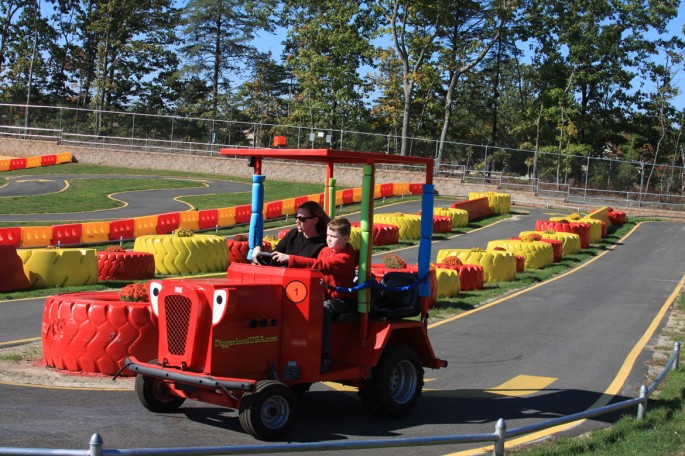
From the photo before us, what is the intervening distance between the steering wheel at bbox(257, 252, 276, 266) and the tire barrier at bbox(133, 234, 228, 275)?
38.6ft

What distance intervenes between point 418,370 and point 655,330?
857cm

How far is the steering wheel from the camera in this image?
7.79m

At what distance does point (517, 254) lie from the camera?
23.6 meters

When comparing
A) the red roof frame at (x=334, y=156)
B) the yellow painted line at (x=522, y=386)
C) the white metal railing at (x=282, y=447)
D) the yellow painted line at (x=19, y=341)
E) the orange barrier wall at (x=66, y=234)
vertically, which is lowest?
the yellow painted line at (x=19, y=341)

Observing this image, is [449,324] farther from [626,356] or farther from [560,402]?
[560,402]

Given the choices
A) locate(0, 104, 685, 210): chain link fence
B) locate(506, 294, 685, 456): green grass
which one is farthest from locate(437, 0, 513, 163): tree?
locate(506, 294, 685, 456): green grass

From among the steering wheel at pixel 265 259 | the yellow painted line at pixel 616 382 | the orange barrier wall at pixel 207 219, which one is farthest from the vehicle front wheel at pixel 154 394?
the orange barrier wall at pixel 207 219

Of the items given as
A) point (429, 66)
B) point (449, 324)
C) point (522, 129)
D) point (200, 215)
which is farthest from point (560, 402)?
point (522, 129)

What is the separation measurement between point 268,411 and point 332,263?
156 cm

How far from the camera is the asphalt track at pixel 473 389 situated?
6.93 m

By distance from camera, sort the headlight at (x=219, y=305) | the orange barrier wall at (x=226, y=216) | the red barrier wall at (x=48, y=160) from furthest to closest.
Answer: the red barrier wall at (x=48, y=160), the orange barrier wall at (x=226, y=216), the headlight at (x=219, y=305)

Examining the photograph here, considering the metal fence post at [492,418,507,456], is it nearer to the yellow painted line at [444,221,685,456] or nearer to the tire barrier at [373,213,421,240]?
the yellow painted line at [444,221,685,456]

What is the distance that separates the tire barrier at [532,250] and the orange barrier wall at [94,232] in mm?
11254

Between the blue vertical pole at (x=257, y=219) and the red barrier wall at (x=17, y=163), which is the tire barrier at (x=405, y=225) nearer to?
the blue vertical pole at (x=257, y=219)
